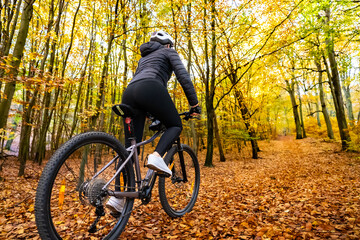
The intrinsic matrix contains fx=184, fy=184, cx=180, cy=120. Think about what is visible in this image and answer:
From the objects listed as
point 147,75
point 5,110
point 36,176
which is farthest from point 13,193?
point 147,75

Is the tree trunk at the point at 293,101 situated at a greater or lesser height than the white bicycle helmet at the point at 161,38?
greater

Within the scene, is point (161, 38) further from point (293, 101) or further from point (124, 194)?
point (293, 101)

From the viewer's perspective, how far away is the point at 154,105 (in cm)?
199

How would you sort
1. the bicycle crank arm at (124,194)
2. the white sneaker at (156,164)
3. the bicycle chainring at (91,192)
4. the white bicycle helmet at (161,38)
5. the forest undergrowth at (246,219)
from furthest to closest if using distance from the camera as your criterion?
the white bicycle helmet at (161,38) < the forest undergrowth at (246,219) < the white sneaker at (156,164) < the bicycle crank arm at (124,194) < the bicycle chainring at (91,192)

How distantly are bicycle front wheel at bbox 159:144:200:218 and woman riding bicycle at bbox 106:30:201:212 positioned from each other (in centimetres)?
47

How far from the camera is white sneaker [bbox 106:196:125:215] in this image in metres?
1.83

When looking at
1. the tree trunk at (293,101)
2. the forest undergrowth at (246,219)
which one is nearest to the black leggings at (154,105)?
the forest undergrowth at (246,219)

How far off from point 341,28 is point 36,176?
46.4 ft

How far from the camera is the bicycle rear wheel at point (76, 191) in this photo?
1290mm

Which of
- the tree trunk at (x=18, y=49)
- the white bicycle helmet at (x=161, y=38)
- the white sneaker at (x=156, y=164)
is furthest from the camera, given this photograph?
the tree trunk at (x=18, y=49)

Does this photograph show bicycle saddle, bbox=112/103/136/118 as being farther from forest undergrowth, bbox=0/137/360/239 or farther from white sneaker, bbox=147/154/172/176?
forest undergrowth, bbox=0/137/360/239

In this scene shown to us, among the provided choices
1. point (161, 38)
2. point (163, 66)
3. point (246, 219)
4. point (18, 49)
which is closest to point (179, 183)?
point (246, 219)

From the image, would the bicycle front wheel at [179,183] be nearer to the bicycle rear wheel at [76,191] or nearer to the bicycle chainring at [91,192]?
the bicycle rear wheel at [76,191]

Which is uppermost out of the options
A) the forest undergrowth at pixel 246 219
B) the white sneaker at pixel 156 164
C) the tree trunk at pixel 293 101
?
the tree trunk at pixel 293 101
